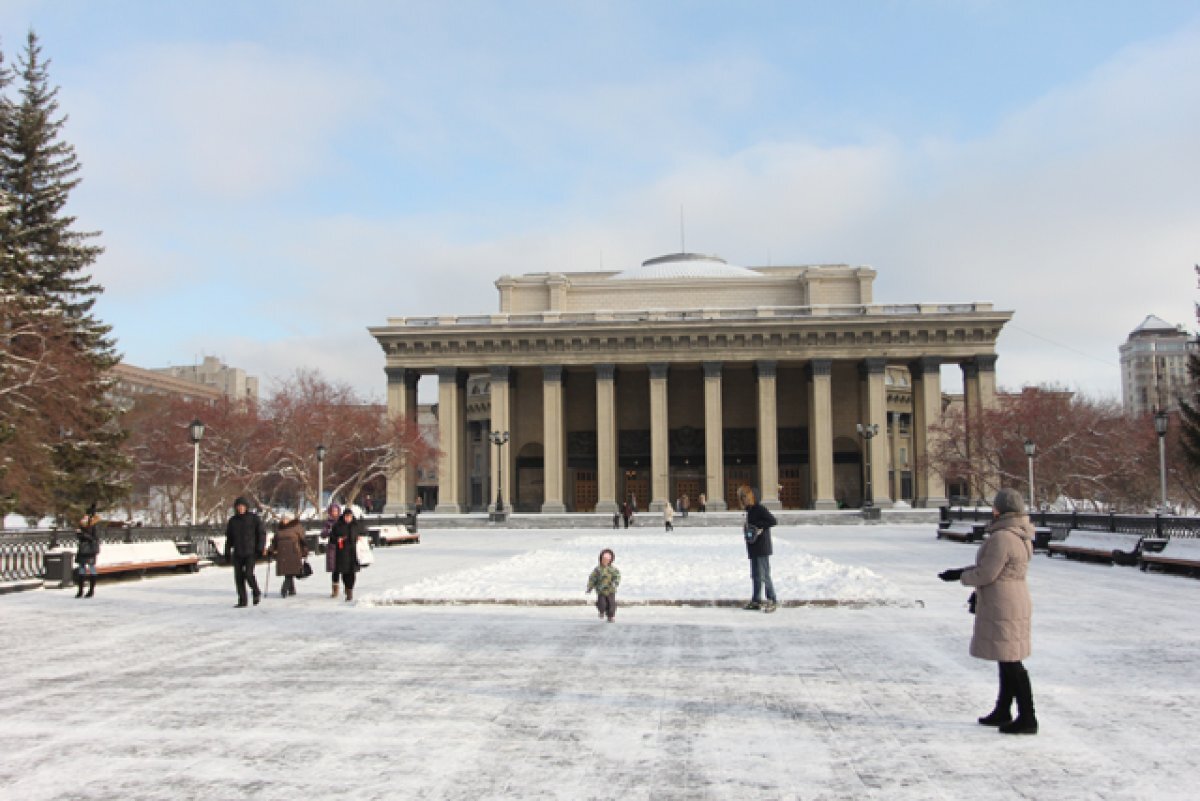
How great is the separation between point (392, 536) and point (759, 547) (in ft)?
77.7

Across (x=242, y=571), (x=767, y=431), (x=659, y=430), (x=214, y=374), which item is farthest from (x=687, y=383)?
(x=214, y=374)

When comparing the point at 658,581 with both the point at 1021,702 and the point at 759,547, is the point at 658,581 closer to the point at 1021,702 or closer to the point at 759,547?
the point at 759,547

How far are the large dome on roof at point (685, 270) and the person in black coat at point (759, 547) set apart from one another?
2472 inches

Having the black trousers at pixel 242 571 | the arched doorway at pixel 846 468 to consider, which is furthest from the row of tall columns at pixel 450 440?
the black trousers at pixel 242 571

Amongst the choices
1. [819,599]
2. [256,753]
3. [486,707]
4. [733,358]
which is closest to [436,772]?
[256,753]

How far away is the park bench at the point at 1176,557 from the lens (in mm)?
19531

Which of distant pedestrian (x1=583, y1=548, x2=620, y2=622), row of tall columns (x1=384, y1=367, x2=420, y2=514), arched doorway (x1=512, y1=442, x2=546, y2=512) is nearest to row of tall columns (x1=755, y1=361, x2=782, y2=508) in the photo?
arched doorway (x1=512, y1=442, x2=546, y2=512)

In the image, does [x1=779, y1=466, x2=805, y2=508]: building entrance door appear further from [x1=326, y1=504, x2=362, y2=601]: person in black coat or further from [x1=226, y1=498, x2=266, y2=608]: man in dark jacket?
[x1=226, y1=498, x2=266, y2=608]: man in dark jacket

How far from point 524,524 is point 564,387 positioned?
64.3 ft

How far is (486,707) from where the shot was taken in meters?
8.13

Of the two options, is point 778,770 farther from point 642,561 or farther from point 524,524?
point 524,524

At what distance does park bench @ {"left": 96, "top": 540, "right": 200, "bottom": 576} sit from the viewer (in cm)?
2000

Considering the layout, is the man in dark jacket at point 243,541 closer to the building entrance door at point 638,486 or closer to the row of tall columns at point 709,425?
the row of tall columns at point 709,425

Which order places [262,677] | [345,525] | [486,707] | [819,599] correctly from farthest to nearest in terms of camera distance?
1. [345,525]
2. [819,599]
3. [262,677]
4. [486,707]
